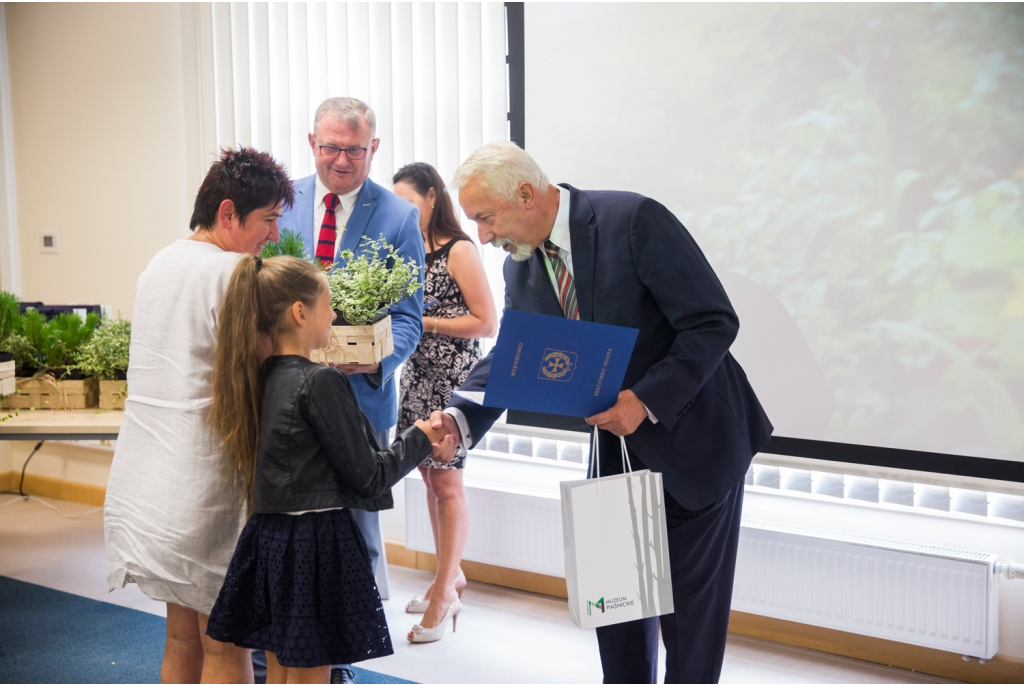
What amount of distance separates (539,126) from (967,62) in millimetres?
1603

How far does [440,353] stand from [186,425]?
1.48m

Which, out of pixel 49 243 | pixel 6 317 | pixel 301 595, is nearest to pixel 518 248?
pixel 301 595

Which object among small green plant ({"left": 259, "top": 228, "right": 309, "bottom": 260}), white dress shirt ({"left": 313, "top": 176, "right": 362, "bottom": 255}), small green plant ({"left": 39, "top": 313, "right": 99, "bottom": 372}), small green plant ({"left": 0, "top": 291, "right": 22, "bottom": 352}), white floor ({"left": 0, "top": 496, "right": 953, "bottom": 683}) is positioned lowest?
white floor ({"left": 0, "top": 496, "right": 953, "bottom": 683})

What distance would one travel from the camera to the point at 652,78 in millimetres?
3383

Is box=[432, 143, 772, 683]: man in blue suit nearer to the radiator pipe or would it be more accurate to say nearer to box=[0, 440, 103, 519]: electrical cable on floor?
the radiator pipe

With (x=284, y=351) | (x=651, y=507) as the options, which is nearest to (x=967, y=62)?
(x=651, y=507)

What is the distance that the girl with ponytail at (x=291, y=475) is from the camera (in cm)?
192

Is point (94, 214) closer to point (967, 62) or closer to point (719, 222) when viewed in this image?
point (719, 222)

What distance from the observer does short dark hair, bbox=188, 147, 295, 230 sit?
79.4 inches

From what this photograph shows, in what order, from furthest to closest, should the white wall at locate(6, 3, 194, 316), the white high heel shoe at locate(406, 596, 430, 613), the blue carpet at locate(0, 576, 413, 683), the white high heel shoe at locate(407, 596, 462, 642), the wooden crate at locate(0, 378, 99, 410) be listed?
the white wall at locate(6, 3, 194, 316), the white high heel shoe at locate(406, 596, 430, 613), the white high heel shoe at locate(407, 596, 462, 642), the wooden crate at locate(0, 378, 99, 410), the blue carpet at locate(0, 576, 413, 683)

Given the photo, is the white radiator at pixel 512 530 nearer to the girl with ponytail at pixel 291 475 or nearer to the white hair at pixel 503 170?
the girl with ponytail at pixel 291 475

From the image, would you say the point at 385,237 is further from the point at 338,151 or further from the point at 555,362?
the point at 555,362

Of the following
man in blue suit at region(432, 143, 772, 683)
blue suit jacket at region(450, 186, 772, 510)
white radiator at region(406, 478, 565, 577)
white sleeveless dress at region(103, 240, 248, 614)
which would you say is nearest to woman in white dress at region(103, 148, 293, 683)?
white sleeveless dress at region(103, 240, 248, 614)

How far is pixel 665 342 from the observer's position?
6.51 feet
